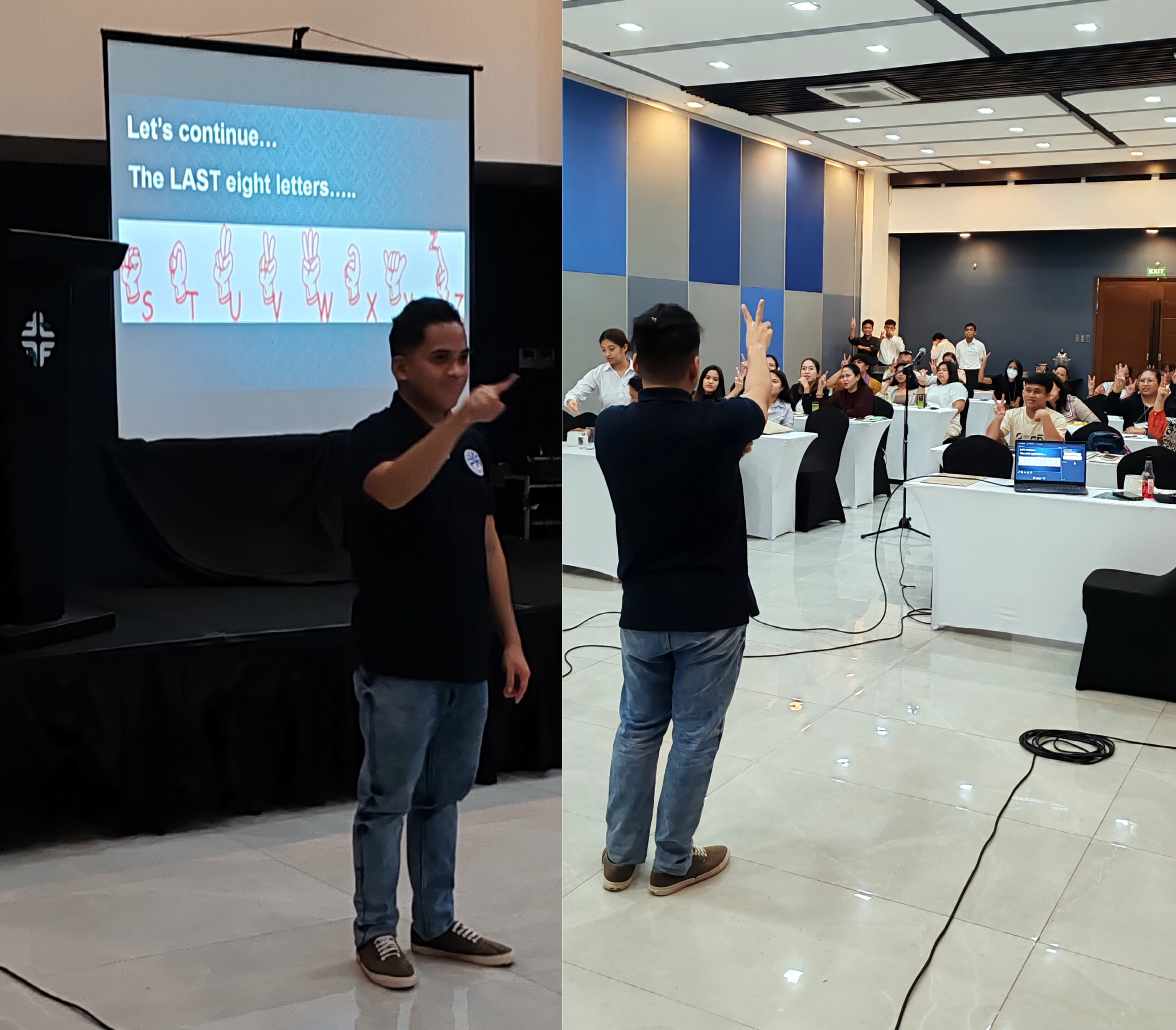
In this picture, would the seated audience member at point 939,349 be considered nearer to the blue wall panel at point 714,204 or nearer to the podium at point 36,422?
the blue wall panel at point 714,204

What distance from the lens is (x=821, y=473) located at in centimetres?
834

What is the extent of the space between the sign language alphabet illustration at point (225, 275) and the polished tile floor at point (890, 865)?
1.90 metres

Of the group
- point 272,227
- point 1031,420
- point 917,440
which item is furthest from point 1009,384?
point 272,227

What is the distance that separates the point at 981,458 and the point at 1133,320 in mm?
12458

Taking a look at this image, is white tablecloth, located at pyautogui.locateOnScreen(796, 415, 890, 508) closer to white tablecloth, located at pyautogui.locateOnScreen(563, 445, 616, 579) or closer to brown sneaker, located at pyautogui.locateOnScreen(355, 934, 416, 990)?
white tablecloth, located at pyautogui.locateOnScreen(563, 445, 616, 579)

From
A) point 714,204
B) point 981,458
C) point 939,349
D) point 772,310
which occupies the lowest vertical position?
point 981,458

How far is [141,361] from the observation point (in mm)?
684

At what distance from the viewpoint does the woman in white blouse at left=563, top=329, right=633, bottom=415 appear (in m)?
6.71

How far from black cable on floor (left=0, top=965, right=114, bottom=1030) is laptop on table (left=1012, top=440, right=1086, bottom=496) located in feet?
16.5

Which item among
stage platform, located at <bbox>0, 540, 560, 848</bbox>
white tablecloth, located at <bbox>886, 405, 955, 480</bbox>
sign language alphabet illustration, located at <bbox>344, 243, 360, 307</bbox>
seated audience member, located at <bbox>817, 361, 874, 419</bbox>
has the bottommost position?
white tablecloth, located at <bbox>886, 405, 955, 480</bbox>

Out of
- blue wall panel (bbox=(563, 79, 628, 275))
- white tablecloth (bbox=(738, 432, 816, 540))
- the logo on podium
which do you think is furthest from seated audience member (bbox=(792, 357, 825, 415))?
the logo on podium

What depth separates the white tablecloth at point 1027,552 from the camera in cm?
480

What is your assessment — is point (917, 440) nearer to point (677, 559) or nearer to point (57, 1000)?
point (677, 559)

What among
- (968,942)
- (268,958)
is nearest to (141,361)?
(268,958)
